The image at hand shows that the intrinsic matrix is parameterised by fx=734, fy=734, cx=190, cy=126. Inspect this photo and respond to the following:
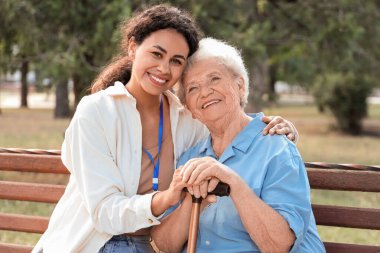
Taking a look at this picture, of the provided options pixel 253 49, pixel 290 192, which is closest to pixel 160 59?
pixel 290 192

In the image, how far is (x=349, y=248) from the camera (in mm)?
3406

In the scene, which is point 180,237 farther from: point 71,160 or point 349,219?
point 349,219

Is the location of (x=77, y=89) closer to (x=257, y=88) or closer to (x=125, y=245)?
(x=257, y=88)

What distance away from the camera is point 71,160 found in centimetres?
317

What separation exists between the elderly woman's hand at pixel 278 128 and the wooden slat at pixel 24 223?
4.65 ft

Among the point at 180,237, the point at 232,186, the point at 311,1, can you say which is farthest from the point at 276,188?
the point at 311,1

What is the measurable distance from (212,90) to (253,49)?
793 cm

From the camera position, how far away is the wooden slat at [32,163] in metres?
3.86

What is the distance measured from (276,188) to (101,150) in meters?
0.77

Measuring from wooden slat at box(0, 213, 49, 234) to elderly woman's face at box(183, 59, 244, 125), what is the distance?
4.00 feet

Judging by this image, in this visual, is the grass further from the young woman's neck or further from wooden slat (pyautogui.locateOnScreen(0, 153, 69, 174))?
the young woman's neck

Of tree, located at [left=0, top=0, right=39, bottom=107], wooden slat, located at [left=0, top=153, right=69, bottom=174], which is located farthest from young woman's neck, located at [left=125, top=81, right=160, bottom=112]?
tree, located at [left=0, top=0, right=39, bottom=107]

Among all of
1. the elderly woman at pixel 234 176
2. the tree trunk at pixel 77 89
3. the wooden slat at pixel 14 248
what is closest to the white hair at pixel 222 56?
the elderly woman at pixel 234 176

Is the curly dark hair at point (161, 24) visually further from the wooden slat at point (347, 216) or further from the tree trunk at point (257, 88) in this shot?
the tree trunk at point (257, 88)
